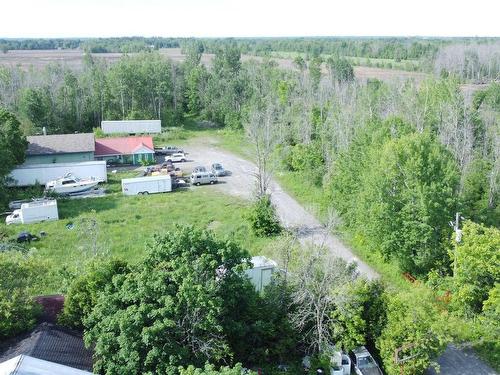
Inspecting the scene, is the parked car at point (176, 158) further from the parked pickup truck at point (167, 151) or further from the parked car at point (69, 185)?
the parked car at point (69, 185)

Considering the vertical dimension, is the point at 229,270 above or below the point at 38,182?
above

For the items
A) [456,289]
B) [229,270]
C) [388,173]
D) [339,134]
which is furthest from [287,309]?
[339,134]

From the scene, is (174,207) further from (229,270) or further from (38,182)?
(229,270)

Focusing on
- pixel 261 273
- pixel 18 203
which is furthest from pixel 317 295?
pixel 18 203

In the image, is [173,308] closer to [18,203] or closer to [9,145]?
[18,203]

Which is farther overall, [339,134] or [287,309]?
[339,134]

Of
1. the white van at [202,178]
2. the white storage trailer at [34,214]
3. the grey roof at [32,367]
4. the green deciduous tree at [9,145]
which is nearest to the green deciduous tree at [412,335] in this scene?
the grey roof at [32,367]
